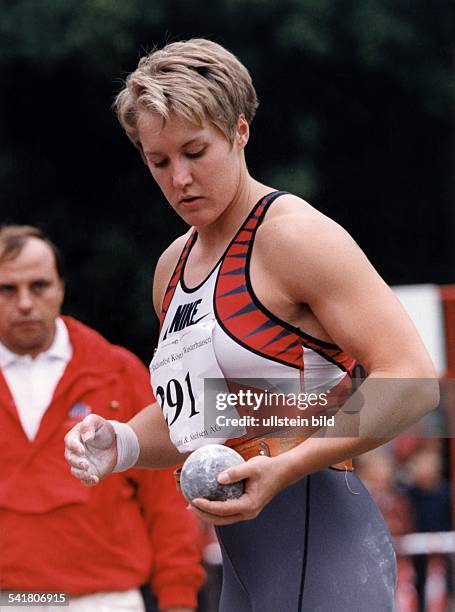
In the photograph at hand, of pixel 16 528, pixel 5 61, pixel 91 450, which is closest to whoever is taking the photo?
pixel 91 450

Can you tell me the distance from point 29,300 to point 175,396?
163 centimetres

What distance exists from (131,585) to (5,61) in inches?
283

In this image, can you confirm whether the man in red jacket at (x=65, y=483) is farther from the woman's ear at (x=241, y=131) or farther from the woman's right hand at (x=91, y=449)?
the woman's ear at (x=241, y=131)

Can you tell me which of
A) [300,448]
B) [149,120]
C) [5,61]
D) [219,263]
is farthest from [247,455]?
[5,61]

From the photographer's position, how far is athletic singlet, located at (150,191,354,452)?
2.46 meters

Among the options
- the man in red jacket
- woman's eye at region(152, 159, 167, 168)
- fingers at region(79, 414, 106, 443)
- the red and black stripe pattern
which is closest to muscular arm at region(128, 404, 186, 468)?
fingers at region(79, 414, 106, 443)

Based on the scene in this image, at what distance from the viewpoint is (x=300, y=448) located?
2.30m

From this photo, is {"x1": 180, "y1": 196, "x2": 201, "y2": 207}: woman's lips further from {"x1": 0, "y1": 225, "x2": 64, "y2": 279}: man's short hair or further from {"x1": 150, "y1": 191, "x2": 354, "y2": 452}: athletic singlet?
{"x1": 0, "y1": 225, "x2": 64, "y2": 279}: man's short hair

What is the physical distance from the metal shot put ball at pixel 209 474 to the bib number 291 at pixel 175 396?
205 mm

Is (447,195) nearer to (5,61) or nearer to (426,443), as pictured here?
(5,61)

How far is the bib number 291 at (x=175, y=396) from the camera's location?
2561 mm

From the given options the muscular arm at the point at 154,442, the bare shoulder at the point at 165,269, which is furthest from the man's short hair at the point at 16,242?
the muscular arm at the point at 154,442

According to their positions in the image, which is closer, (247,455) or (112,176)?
(247,455)

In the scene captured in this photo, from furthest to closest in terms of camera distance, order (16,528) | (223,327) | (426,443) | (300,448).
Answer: (426,443)
(16,528)
(223,327)
(300,448)
